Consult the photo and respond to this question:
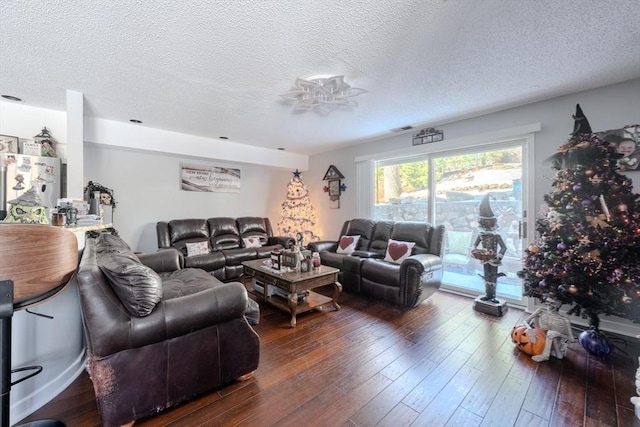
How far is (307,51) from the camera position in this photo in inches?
78.2

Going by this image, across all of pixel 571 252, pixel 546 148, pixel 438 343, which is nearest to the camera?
pixel 571 252

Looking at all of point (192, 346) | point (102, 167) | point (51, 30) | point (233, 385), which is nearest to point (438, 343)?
point (233, 385)

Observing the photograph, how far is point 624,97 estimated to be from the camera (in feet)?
8.18

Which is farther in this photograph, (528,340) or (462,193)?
(462,193)

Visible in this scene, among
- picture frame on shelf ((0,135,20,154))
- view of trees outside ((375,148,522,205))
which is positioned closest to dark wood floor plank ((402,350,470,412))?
view of trees outside ((375,148,522,205))

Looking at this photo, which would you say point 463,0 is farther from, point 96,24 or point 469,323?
point 469,323

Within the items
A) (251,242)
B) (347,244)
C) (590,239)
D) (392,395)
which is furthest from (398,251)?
(251,242)

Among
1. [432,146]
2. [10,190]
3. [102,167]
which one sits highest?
[432,146]

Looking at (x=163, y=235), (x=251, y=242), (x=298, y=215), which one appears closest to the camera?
(x=163, y=235)

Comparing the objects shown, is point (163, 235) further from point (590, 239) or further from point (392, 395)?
point (590, 239)

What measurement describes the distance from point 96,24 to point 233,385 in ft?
8.34

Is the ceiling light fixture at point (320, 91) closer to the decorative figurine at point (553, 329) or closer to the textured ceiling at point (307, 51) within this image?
the textured ceiling at point (307, 51)

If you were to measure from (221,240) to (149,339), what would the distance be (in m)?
3.22

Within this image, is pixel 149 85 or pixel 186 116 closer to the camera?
pixel 149 85
